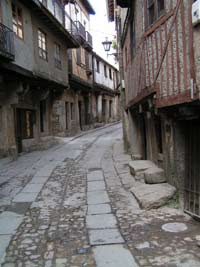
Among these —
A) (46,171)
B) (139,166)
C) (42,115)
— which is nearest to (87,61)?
(42,115)

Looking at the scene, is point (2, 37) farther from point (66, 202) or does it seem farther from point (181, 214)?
point (181, 214)

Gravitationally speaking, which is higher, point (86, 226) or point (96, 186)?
point (96, 186)

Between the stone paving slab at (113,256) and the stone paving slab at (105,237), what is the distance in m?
0.18

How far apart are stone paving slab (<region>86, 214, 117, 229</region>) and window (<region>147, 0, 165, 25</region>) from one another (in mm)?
3613

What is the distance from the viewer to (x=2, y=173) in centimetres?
1051

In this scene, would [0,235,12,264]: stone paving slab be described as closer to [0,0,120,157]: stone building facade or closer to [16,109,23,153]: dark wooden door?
[0,0,120,157]: stone building facade

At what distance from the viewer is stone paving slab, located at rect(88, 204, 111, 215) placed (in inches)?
255

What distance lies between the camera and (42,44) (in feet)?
54.9

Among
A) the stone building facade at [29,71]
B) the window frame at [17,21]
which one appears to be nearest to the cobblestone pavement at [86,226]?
the stone building facade at [29,71]

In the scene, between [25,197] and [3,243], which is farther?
→ [25,197]

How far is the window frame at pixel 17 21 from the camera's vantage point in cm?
1334

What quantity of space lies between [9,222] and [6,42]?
7.04 metres

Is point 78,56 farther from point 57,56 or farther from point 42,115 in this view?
point 42,115

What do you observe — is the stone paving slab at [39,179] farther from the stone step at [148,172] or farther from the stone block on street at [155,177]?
the stone block on street at [155,177]
